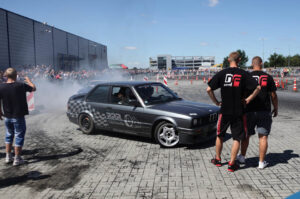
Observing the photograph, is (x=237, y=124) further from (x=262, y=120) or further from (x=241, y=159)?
(x=241, y=159)

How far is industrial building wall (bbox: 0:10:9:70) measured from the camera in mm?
25828

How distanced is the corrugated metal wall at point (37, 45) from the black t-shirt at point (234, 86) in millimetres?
26520

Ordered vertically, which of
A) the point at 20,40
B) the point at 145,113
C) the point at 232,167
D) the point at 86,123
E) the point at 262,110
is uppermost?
the point at 20,40

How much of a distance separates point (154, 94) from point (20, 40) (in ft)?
91.4

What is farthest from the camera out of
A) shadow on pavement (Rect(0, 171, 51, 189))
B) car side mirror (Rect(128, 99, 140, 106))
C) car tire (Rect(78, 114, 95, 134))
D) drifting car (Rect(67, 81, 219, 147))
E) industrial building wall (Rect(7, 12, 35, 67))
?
industrial building wall (Rect(7, 12, 35, 67))

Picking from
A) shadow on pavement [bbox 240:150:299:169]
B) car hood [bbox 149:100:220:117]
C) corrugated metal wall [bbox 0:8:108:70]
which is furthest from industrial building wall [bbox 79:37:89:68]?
shadow on pavement [bbox 240:150:299:169]

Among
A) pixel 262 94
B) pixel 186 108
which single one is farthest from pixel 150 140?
pixel 262 94

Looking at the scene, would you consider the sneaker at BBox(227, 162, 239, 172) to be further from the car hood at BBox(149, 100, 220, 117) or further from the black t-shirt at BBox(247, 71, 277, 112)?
the car hood at BBox(149, 100, 220, 117)

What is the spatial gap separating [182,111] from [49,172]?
2.66 metres

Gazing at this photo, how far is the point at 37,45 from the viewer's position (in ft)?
110

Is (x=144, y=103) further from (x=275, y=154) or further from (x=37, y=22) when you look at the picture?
(x=37, y=22)

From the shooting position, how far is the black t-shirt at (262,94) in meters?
4.16

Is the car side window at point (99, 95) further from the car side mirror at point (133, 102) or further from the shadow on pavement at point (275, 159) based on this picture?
the shadow on pavement at point (275, 159)

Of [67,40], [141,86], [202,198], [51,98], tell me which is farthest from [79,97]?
[67,40]
